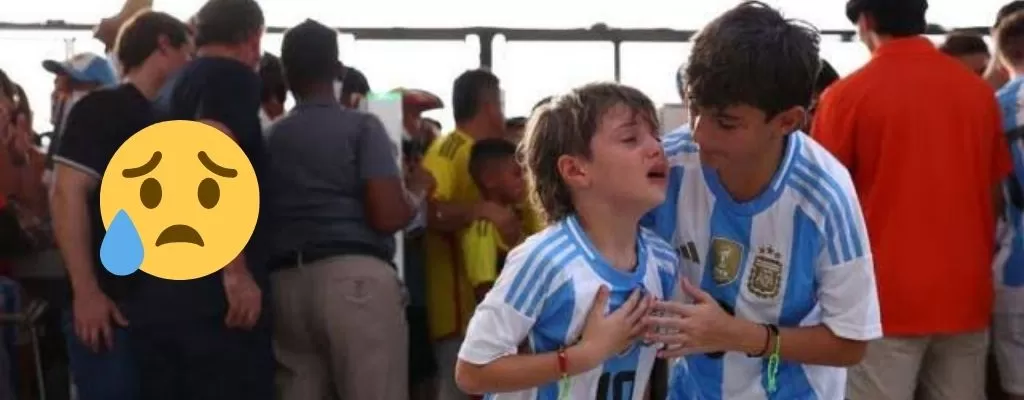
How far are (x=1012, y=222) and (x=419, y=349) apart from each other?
1793 millimetres

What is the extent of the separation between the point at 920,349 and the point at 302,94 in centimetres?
167

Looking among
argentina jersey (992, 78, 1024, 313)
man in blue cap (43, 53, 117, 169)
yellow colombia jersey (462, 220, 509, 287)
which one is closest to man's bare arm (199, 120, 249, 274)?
man in blue cap (43, 53, 117, 169)

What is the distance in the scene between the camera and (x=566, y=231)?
1859 millimetres

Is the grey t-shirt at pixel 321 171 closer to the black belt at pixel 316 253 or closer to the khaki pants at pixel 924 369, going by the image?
the black belt at pixel 316 253

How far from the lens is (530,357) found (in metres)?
1.78

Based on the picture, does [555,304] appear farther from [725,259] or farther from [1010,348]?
[1010,348]

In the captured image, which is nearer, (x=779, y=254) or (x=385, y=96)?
(x=779, y=254)

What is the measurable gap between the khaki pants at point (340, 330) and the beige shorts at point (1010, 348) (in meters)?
1.54

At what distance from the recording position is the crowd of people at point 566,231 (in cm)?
181

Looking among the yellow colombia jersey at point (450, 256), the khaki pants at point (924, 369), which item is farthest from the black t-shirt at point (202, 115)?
the khaki pants at point (924, 369)

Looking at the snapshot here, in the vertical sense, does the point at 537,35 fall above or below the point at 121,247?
above

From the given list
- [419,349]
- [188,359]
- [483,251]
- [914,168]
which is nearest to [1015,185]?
[914,168]

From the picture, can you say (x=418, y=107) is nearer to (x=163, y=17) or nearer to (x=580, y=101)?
(x=163, y=17)

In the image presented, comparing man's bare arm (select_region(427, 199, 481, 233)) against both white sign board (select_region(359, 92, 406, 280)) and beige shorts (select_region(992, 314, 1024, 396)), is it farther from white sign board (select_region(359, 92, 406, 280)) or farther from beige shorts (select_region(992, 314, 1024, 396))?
beige shorts (select_region(992, 314, 1024, 396))
